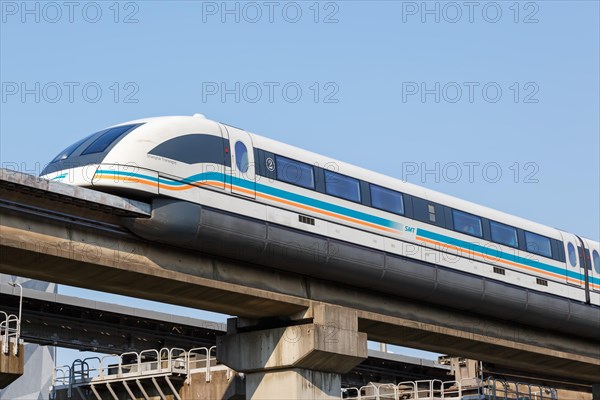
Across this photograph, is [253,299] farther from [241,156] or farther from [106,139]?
[106,139]

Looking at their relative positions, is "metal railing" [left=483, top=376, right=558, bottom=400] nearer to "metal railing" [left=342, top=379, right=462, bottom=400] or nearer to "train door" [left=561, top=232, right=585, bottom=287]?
"metal railing" [left=342, top=379, right=462, bottom=400]

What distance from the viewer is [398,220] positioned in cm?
2997

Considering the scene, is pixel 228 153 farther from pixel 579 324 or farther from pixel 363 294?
pixel 579 324

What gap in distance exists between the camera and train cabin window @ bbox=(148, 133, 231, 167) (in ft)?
80.3

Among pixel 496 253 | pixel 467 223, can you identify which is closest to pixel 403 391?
pixel 496 253

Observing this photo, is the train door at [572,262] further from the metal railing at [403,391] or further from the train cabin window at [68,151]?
the train cabin window at [68,151]

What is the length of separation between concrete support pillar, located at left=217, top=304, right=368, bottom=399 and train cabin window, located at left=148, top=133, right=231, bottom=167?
527cm

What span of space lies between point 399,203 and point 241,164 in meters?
6.02

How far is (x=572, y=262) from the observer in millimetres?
36625

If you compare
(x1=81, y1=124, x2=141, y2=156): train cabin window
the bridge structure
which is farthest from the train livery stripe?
(x1=81, y1=124, x2=141, y2=156): train cabin window

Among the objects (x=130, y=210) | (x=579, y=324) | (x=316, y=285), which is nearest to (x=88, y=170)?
(x=130, y=210)

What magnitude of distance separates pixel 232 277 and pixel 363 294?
498 centimetres

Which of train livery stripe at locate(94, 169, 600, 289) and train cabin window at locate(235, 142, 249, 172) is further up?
train cabin window at locate(235, 142, 249, 172)

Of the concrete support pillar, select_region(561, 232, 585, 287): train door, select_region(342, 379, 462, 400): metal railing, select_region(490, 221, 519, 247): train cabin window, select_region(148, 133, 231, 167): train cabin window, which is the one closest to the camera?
select_region(148, 133, 231, 167): train cabin window
